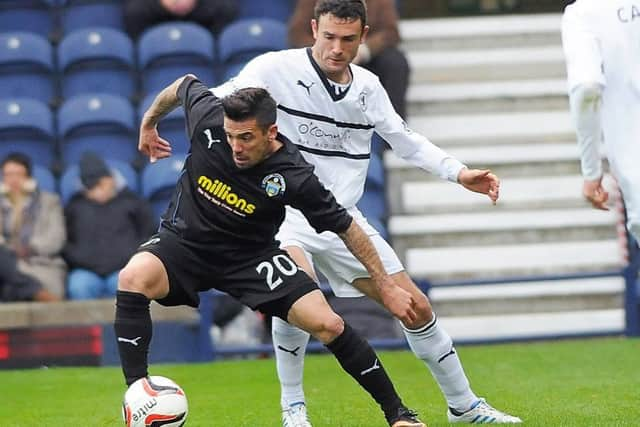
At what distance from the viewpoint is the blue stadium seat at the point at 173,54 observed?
43.3ft

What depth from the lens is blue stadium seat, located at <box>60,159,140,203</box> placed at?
1205 cm

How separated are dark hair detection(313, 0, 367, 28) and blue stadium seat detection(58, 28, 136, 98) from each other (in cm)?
696

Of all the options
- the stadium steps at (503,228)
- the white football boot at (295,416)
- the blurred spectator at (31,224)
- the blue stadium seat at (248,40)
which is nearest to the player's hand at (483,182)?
the white football boot at (295,416)

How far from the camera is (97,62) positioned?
13352mm

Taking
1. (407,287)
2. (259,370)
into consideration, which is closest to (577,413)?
(407,287)

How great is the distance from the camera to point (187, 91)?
6590mm

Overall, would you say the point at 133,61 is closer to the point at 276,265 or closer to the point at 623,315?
the point at 623,315

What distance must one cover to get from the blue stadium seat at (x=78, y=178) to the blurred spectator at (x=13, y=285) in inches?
43.8

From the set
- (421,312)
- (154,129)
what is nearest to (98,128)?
(154,129)

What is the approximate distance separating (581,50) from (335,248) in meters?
1.73

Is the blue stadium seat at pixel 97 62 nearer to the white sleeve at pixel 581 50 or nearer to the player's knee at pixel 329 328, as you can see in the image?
the player's knee at pixel 329 328

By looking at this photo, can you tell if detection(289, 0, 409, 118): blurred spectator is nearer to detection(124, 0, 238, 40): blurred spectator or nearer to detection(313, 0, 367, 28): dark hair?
detection(124, 0, 238, 40): blurred spectator

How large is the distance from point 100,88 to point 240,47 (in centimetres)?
146

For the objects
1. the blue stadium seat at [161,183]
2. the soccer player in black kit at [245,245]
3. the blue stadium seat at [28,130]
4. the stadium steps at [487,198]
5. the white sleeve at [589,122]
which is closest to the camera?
the white sleeve at [589,122]
